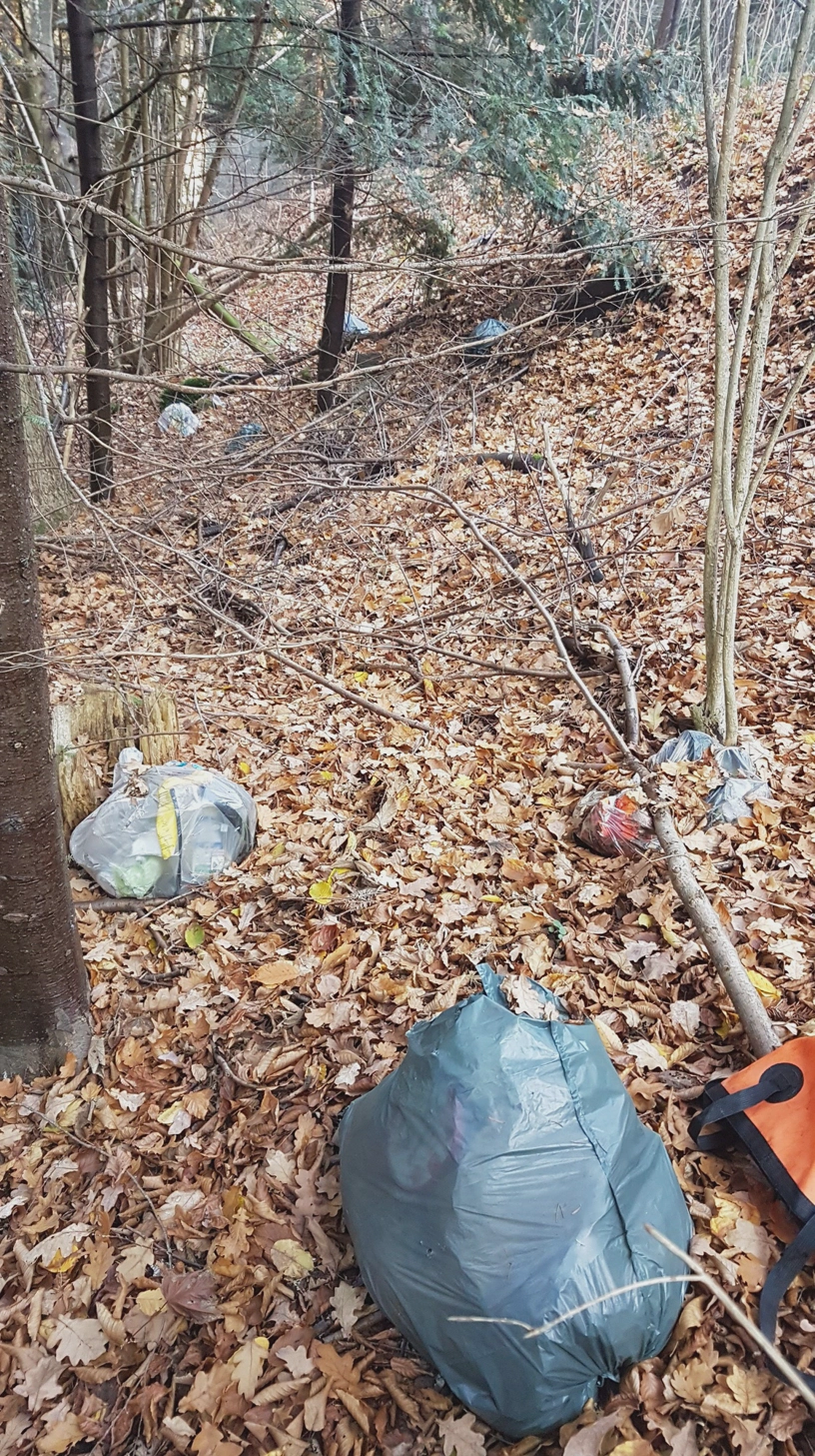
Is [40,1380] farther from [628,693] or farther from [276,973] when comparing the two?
[628,693]

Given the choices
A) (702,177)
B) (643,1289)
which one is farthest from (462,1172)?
(702,177)

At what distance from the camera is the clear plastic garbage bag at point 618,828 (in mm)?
3049

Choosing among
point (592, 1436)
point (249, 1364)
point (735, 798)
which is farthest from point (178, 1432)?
point (735, 798)

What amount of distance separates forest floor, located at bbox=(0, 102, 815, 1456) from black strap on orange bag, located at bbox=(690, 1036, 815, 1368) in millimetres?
122

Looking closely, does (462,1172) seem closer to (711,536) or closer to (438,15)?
(711,536)

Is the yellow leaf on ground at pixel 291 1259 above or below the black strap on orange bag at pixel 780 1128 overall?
below

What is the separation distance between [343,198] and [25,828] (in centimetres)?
760

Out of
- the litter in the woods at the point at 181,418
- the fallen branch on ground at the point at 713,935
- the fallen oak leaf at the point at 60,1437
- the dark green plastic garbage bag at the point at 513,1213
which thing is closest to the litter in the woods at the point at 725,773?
the fallen branch on ground at the point at 713,935

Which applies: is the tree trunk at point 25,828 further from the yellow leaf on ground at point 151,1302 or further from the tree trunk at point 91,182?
the tree trunk at point 91,182

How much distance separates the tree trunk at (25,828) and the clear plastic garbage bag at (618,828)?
6.50 feet

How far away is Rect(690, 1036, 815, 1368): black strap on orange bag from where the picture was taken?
168cm

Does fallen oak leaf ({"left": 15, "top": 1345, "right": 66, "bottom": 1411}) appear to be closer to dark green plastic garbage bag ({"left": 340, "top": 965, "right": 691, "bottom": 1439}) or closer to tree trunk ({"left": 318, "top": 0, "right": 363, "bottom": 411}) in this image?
dark green plastic garbage bag ({"left": 340, "top": 965, "right": 691, "bottom": 1439})

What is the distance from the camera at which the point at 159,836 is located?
3.34m

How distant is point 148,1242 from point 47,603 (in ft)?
17.1
